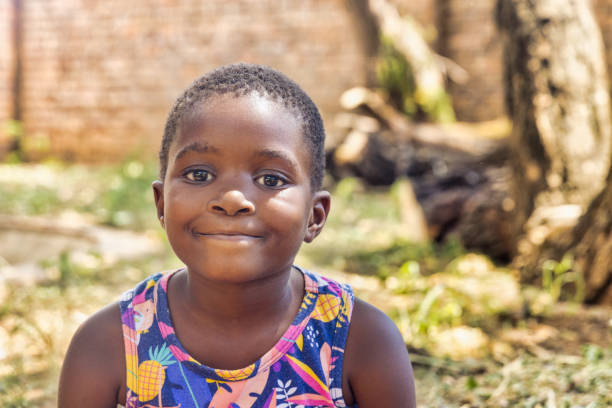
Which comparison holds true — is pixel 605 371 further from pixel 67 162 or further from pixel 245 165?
pixel 67 162

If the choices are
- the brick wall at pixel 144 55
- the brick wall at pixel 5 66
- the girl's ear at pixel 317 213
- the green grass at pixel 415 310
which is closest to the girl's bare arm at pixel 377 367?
the girl's ear at pixel 317 213

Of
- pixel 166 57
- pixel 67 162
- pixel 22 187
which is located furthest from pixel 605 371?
pixel 67 162

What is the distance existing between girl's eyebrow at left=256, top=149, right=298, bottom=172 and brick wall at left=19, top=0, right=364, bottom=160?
667 cm

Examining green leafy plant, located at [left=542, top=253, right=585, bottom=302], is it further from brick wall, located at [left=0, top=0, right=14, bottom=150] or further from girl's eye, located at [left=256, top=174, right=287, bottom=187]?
brick wall, located at [left=0, top=0, right=14, bottom=150]

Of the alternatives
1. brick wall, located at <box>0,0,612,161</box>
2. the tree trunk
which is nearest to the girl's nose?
the tree trunk

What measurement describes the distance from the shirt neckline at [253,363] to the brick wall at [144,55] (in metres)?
6.59

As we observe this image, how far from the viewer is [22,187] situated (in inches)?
261

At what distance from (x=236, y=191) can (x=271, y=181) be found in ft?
0.31

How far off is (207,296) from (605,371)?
126 centimetres

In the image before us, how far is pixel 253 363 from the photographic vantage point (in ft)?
4.24

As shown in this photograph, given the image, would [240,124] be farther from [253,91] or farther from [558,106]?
[558,106]

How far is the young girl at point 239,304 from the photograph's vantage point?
3.95ft

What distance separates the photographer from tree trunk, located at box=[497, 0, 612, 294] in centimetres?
308

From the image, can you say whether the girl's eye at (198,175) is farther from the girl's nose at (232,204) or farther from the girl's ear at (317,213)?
the girl's ear at (317,213)
